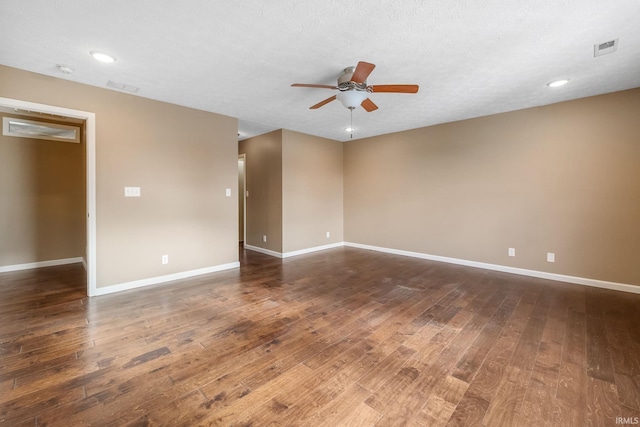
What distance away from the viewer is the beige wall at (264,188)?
5.42m

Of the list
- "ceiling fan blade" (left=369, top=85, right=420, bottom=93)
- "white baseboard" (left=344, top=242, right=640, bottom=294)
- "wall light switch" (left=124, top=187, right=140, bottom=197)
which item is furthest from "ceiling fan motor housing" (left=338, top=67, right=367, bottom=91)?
"white baseboard" (left=344, top=242, right=640, bottom=294)

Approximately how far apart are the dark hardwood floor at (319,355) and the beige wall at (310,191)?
6.90ft

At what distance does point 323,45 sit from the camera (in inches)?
92.5

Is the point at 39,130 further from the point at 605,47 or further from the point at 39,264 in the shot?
the point at 605,47

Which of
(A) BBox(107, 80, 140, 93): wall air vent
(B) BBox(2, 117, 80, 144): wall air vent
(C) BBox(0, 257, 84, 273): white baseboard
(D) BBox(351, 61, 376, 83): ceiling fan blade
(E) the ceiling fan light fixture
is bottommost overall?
(C) BBox(0, 257, 84, 273): white baseboard

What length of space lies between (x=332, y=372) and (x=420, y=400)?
59 cm

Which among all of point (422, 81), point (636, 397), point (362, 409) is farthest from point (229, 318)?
point (422, 81)

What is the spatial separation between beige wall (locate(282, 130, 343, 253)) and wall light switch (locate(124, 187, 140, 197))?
2.45 meters

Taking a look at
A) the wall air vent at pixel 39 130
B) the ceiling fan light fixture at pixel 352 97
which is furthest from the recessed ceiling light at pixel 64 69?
the ceiling fan light fixture at pixel 352 97

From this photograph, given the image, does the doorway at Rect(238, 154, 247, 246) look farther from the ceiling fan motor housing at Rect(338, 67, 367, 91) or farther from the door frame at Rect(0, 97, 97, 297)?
the ceiling fan motor housing at Rect(338, 67, 367, 91)

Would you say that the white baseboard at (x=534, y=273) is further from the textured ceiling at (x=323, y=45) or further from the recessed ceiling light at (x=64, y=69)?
the recessed ceiling light at (x=64, y=69)

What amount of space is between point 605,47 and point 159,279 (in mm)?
5613

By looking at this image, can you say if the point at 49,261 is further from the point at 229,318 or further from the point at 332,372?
the point at 332,372

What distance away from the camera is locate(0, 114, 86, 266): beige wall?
4250 millimetres
